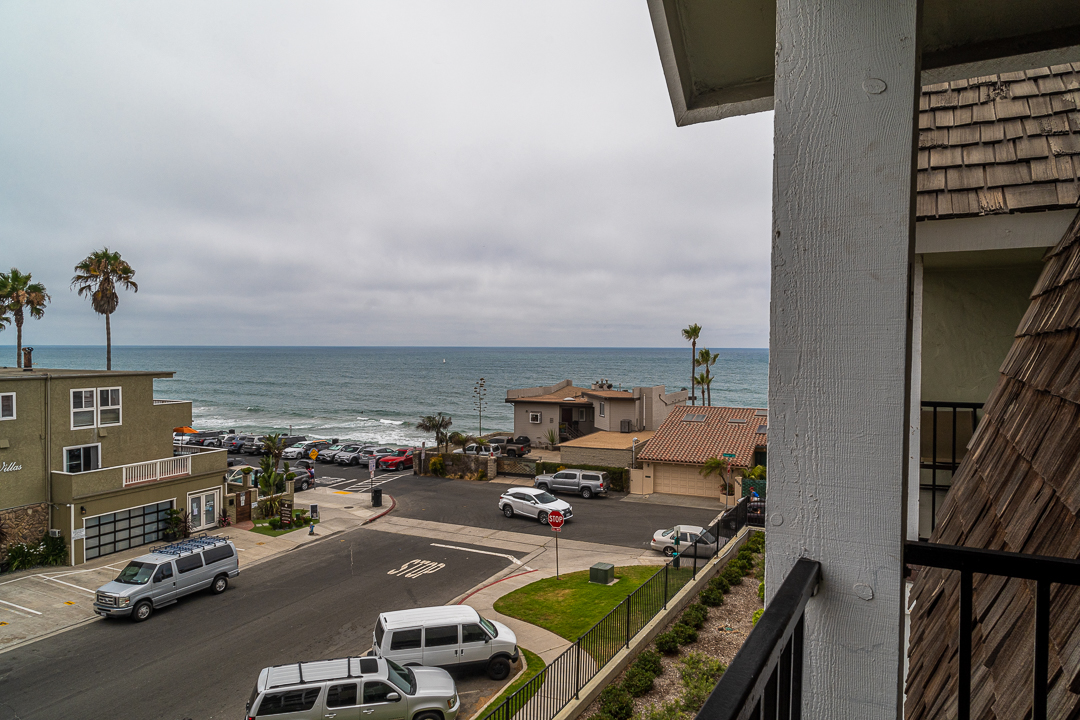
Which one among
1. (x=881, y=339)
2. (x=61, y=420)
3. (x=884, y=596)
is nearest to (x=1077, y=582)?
(x=884, y=596)

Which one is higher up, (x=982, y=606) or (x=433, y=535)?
(x=982, y=606)

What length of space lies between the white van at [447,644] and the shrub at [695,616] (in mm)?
3835

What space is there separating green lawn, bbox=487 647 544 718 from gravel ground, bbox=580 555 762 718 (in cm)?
102

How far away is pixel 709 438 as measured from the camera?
29.0 m

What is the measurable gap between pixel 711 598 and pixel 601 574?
3.14 m

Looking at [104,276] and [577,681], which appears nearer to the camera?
[577,681]

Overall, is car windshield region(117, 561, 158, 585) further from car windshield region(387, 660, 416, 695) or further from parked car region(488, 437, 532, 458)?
parked car region(488, 437, 532, 458)

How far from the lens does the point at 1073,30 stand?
2.43 m

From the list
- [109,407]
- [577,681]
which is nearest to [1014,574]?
[577,681]

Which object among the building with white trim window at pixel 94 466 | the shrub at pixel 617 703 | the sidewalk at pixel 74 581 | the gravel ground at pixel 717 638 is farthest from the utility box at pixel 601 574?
the building with white trim window at pixel 94 466

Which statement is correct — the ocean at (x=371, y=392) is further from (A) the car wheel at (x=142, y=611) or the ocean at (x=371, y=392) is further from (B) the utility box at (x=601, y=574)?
(A) the car wheel at (x=142, y=611)

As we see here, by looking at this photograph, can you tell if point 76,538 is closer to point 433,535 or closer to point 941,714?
point 433,535

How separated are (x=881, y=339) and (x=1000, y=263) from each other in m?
4.33

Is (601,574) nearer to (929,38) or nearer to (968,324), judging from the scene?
(968,324)
